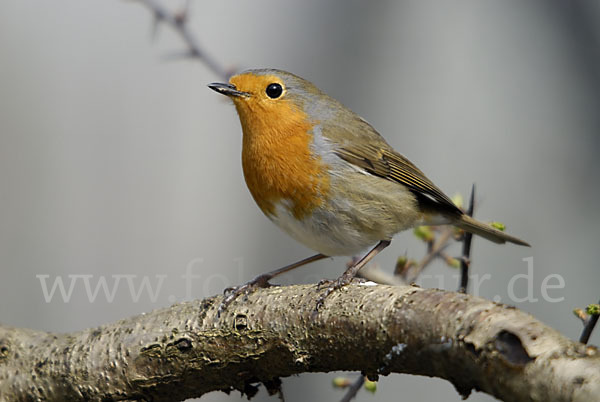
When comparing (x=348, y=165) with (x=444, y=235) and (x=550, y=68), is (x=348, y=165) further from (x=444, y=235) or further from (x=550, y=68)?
(x=550, y=68)

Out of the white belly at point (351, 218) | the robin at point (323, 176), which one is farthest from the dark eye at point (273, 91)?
the white belly at point (351, 218)

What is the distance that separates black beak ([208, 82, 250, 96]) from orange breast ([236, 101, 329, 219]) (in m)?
0.07

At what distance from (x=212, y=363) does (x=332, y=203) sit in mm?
1070

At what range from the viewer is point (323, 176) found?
11.0 feet

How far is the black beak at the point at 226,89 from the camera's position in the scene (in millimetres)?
3557

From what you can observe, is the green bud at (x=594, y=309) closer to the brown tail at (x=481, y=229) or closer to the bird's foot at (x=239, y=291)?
the bird's foot at (x=239, y=291)

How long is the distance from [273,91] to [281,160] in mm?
501

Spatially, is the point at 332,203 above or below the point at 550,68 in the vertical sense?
below

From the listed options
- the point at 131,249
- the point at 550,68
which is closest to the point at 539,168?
the point at 550,68

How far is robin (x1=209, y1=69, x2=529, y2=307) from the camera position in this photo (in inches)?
131

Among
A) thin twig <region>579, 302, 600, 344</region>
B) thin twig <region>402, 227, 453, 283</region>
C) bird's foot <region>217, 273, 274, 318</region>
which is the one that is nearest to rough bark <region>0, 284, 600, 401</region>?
bird's foot <region>217, 273, 274, 318</region>

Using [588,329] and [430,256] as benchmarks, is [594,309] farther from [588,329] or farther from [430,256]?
[430,256]

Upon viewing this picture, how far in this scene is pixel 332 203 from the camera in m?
3.34

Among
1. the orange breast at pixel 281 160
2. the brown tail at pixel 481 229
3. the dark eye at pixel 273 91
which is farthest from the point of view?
the brown tail at pixel 481 229
